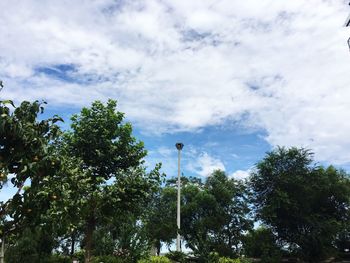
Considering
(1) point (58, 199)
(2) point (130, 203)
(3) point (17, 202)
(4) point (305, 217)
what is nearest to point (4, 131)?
(3) point (17, 202)

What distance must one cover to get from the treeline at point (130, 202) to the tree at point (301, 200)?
0.35ft

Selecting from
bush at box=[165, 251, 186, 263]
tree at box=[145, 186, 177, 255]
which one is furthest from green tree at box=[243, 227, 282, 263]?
bush at box=[165, 251, 186, 263]

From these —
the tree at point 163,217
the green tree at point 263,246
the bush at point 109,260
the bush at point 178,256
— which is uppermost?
the tree at point 163,217

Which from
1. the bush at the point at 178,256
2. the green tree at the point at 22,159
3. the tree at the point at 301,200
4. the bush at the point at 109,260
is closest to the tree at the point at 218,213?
the tree at the point at 301,200

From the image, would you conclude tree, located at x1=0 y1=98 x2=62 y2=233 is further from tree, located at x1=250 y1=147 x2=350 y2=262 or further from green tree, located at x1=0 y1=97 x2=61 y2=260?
tree, located at x1=250 y1=147 x2=350 y2=262

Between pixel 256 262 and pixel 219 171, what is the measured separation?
13704 millimetres

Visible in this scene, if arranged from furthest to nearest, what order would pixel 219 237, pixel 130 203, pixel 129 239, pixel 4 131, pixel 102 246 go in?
pixel 219 237, pixel 102 246, pixel 129 239, pixel 130 203, pixel 4 131

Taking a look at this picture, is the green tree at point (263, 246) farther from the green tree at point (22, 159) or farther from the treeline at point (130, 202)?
the green tree at point (22, 159)

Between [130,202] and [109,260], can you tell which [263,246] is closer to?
[109,260]

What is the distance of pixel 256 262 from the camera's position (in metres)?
38.6

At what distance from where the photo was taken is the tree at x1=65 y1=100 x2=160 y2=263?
1919 cm

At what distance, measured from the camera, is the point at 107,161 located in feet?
69.3

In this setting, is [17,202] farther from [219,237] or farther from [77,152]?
[219,237]

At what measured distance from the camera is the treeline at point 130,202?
561cm
